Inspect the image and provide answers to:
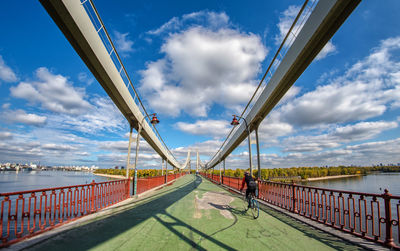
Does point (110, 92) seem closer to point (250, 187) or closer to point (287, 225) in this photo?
point (250, 187)

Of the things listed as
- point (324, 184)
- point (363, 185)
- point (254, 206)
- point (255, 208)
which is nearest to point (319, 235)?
point (255, 208)

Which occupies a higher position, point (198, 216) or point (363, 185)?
point (198, 216)

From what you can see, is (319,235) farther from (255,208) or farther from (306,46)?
(306,46)

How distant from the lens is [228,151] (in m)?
25.6

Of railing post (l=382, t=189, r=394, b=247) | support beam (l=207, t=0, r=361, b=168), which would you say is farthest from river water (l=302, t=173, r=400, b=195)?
railing post (l=382, t=189, r=394, b=247)

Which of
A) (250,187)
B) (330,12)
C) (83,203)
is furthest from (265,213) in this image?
(330,12)

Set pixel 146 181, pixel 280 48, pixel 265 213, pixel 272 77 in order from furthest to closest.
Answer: pixel 146 181 → pixel 272 77 → pixel 280 48 → pixel 265 213

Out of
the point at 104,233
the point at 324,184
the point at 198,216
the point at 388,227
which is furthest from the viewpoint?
the point at 324,184

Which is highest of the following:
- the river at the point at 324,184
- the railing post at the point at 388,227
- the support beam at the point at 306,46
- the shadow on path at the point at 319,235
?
the support beam at the point at 306,46

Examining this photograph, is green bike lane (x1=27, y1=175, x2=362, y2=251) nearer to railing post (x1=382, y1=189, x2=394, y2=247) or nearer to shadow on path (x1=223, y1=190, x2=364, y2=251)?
shadow on path (x1=223, y1=190, x2=364, y2=251)

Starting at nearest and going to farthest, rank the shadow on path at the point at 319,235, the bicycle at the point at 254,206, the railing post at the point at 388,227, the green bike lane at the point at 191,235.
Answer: the railing post at the point at 388,227 → the green bike lane at the point at 191,235 → the shadow on path at the point at 319,235 → the bicycle at the point at 254,206

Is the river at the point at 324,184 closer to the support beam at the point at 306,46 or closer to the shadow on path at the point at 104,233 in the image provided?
the shadow on path at the point at 104,233

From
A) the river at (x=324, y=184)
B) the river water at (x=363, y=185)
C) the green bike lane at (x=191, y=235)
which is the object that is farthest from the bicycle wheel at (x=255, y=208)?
the river at (x=324, y=184)

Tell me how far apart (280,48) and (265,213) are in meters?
7.44
